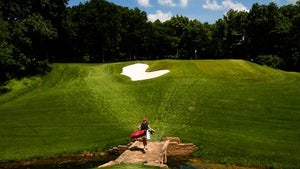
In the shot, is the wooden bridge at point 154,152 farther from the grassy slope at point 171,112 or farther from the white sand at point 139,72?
the white sand at point 139,72

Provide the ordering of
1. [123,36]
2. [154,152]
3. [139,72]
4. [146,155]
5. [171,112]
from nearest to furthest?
[146,155], [154,152], [171,112], [139,72], [123,36]

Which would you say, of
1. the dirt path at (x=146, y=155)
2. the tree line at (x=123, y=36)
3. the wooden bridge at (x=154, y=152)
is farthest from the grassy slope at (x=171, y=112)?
the tree line at (x=123, y=36)

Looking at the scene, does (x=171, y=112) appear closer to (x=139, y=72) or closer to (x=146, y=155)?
(x=146, y=155)

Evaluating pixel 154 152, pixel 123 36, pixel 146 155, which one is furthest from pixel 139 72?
pixel 123 36

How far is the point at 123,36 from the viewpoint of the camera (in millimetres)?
104875

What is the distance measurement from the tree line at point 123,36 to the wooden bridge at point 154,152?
24.4 meters

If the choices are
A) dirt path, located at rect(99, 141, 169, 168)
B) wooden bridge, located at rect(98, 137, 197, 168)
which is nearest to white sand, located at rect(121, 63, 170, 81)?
wooden bridge, located at rect(98, 137, 197, 168)

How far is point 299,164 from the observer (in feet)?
72.9

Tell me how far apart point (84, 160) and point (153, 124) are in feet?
25.0

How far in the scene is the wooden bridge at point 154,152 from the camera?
21.3 metres

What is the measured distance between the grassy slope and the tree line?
602 centimetres

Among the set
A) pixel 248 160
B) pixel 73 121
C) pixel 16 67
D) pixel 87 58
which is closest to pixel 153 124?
pixel 73 121

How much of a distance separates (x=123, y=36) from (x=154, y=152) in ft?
275

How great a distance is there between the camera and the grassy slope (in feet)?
86.9
